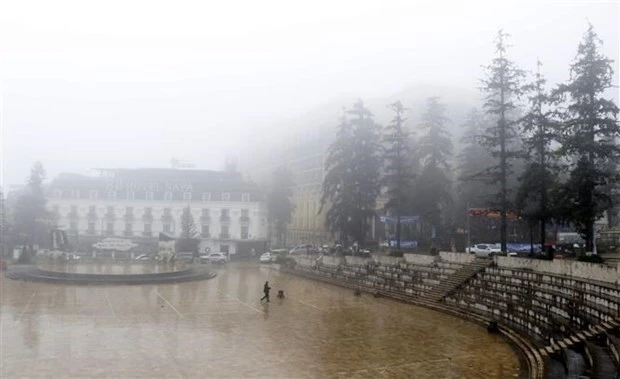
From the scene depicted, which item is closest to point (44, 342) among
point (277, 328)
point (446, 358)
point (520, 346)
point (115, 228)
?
point (277, 328)

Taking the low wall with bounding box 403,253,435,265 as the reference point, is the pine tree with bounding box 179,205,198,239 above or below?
above

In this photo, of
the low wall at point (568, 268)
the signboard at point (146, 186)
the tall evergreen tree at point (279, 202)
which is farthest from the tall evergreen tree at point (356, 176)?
the tall evergreen tree at point (279, 202)

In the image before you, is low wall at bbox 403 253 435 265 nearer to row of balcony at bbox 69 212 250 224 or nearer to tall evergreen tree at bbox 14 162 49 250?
row of balcony at bbox 69 212 250 224

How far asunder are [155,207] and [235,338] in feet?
145

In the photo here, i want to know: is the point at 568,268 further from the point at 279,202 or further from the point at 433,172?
the point at 279,202

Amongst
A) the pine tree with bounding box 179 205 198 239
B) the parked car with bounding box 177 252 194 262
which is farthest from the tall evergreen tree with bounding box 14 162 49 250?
the parked car with bounding box 177 252 194 262

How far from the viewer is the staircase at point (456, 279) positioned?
95.1ft

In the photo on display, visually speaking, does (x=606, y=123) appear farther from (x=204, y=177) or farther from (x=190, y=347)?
(x=204, y=177)

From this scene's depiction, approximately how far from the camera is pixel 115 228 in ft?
192

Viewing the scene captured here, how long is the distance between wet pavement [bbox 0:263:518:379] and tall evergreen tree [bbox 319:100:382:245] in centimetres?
1192

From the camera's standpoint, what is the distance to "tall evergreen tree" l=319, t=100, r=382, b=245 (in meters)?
43.2

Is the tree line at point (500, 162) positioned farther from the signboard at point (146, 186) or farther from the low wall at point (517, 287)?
the signboard at point (146, 186)

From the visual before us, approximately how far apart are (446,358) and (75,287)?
84.8 feet

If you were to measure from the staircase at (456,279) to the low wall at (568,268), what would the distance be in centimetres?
102
